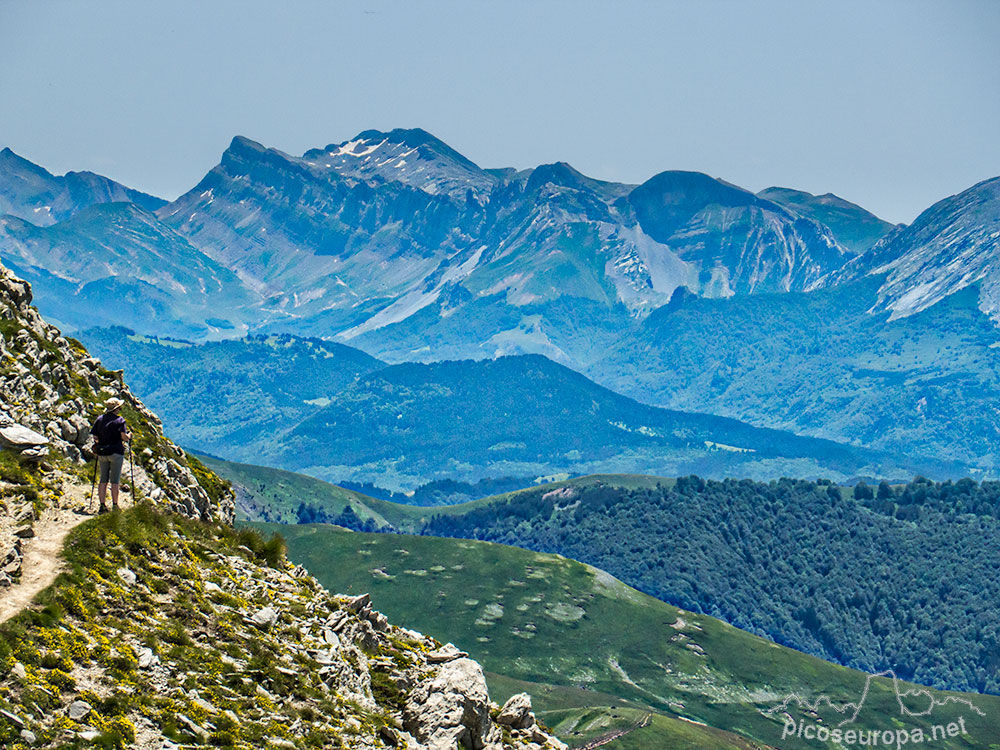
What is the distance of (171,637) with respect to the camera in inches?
1406

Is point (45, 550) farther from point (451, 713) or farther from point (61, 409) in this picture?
point (451, 713)

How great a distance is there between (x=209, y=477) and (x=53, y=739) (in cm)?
3620

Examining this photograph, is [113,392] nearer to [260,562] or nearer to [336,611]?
[260,562]

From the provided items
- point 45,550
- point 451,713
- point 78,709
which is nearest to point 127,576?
point 45,550

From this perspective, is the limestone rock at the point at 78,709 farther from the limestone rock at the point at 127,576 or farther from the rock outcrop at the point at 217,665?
the limestone rock at the point at 127,576

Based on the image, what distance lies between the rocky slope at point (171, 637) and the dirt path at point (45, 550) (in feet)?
0.93

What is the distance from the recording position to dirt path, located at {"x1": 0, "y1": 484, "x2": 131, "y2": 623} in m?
33.0

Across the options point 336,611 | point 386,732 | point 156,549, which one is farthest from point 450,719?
point 156,549

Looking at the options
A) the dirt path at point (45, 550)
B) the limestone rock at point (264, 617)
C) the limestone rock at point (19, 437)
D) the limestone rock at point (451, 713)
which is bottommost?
the limestone rock at point (451, 713)

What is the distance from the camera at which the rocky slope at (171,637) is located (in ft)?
101

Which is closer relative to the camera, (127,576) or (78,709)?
(78,709)

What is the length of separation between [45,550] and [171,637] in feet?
16.6

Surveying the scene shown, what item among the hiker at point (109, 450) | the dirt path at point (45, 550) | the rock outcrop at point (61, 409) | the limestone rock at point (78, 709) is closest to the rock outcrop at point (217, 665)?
the limestone rock at point (78, 709)

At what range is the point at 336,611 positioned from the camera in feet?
150
